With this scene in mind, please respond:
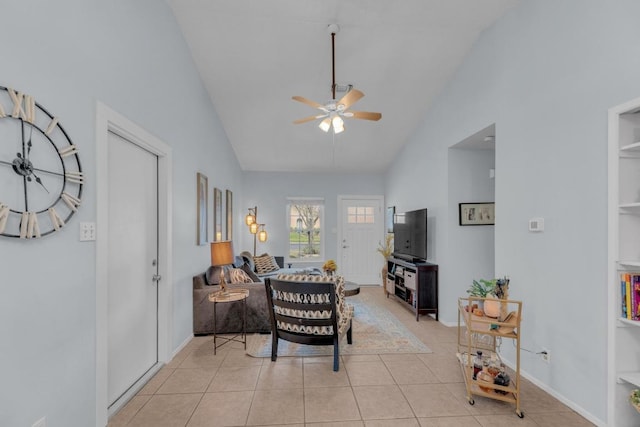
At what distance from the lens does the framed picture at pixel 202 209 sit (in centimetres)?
409

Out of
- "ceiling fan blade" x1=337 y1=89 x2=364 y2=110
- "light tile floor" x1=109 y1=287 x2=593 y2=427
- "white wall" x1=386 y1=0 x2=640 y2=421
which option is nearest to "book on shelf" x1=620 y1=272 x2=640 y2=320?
"white wall" x1=386 y1=0 x2=640 y2=421

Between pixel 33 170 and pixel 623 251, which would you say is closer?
pixel 33 170

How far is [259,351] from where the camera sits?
341cm

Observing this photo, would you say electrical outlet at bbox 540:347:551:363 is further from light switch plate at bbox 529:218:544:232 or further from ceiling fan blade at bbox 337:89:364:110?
ceiling fan blade at bbox 337:89:364:110

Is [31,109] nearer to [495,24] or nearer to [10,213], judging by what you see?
A: [10,213]

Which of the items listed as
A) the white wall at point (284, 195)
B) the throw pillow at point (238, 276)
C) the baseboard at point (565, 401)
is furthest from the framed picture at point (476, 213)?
the white wall at point (284, 195)

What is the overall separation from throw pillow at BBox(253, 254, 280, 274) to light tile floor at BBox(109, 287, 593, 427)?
8.55 ft

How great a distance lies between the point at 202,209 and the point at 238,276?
3.27ft

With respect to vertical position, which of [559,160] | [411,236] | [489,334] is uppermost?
[559,160]

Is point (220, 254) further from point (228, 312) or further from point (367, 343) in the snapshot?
point (367, 343)

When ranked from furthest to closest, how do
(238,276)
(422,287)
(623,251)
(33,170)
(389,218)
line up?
1. (389,218)
2. (422,287)
3. (238,276)
4. (623,251)
5. (33,170)

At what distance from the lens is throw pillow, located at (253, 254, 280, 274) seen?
19.5ft

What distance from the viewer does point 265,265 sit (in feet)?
19.8

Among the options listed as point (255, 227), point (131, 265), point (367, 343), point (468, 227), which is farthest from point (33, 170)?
point (255, 227)
